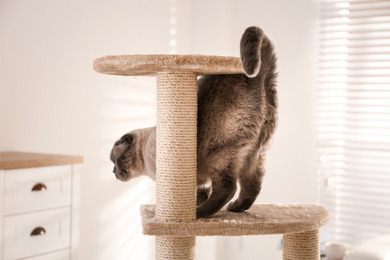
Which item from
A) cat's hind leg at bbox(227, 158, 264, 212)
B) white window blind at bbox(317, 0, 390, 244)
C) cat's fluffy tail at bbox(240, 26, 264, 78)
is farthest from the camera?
white window blind at bbox(317, 0, 390, 244)

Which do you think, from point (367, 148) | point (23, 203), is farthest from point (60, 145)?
point (367, 148)

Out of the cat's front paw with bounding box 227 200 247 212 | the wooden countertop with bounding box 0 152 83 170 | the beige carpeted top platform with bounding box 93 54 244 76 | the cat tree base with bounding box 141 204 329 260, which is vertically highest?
the beige carpeted top platform with bounding box 93 54 244 76

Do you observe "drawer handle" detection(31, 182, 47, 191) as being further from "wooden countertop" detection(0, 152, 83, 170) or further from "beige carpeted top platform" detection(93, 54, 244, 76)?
"beige carpeted top platform" detection(93, 54, 244, 76)

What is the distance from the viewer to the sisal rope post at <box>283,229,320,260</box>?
138 centimetres

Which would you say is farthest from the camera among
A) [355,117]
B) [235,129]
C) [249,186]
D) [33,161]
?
[355,117]

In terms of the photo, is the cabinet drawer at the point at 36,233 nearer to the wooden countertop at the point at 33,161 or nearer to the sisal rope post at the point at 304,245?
the wooden countertop at the point at 33,161

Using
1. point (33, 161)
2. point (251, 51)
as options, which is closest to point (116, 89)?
point (33, 161)

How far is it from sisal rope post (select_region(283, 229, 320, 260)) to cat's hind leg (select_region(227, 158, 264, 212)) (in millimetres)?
193

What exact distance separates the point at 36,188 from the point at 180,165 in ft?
1.91

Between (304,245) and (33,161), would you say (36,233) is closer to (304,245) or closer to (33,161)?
(33,161)

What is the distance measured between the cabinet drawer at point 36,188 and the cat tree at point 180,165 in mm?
454

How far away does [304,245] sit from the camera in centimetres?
138

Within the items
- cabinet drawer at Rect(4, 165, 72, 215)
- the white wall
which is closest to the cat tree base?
cabinet drawer at Rect(4, 165, 72, 215)

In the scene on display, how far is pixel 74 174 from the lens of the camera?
1.62m
